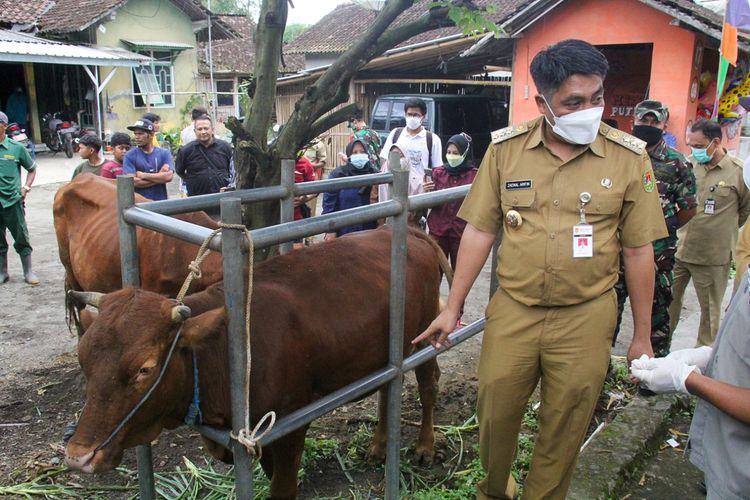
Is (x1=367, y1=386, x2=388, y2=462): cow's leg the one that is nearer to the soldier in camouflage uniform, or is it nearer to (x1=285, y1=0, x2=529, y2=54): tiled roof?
the soldier in camouflage uniform

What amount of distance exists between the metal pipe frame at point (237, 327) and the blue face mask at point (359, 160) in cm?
390

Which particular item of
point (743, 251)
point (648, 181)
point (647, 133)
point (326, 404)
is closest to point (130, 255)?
point (326, 404)

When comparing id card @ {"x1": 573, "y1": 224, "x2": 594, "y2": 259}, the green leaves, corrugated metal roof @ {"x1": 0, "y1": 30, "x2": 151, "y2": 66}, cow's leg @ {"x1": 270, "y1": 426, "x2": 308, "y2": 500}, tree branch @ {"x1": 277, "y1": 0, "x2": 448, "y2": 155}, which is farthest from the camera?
corrugated metal roof @ {"x1": 0, "y1": 30, "x2": 151, "y2": 66}

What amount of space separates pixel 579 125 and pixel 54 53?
17.7m

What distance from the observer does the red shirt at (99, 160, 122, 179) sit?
6853 millimetres

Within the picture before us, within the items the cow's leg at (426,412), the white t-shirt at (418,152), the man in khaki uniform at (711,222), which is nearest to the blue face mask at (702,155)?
the man in khaki uniform at (711,222)

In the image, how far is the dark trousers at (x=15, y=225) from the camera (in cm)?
711

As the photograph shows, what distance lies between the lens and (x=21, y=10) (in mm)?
19734

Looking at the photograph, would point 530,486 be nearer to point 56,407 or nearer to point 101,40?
point 56,407

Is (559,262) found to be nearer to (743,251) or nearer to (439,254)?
(743,251)

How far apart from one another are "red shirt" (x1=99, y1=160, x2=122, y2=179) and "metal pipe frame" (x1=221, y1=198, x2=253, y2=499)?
17.3 feet

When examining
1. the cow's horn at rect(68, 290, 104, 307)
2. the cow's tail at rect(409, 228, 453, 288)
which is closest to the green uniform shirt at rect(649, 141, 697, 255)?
the cow's tail at rect(409, 228, 453, 288)

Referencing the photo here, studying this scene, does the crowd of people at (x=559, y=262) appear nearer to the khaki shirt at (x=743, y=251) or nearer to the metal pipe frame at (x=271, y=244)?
the khaki shirt at (x=743, y=251)

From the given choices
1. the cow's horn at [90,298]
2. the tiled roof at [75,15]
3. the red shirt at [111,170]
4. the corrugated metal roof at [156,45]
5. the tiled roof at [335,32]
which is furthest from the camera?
the tiled roof at [335,32]
